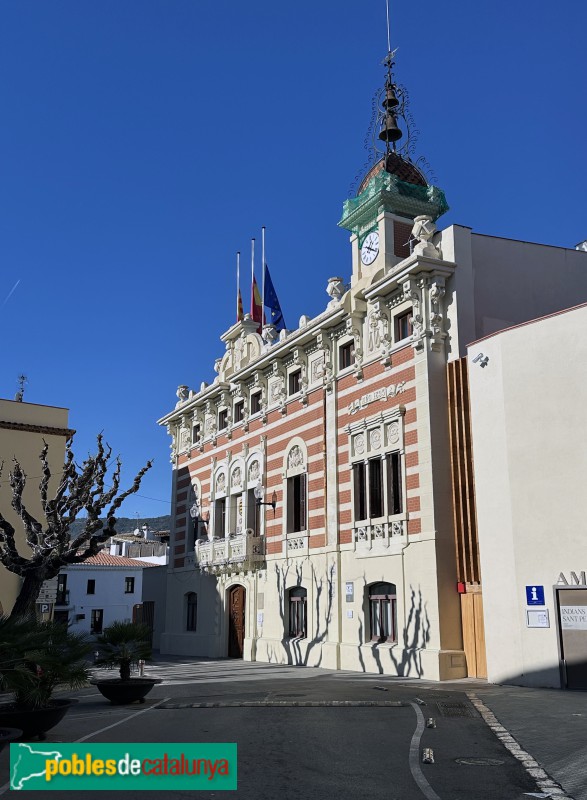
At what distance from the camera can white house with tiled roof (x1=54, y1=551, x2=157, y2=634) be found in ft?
211

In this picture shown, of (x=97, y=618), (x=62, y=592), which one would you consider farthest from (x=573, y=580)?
(x=97, y=618)

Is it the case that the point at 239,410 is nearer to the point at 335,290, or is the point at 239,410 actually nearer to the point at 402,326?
the point at 335,290

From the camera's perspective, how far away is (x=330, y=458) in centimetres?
2830

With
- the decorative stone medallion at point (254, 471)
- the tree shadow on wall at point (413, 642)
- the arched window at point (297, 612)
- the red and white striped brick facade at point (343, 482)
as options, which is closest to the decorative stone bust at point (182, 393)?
the red and white striped brick facade at point (343, 482)

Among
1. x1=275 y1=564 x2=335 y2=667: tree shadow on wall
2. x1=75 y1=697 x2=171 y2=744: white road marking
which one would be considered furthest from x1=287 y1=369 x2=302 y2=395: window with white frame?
x1=75 y1=697 x2=171 y2=744: white road marking

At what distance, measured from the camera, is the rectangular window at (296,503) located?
3031 cm

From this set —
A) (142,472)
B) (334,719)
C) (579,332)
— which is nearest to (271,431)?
(142,472)

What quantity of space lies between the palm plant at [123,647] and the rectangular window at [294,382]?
15637 millimetres

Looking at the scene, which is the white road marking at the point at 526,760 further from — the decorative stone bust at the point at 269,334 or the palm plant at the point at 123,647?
the decorative stone bust at the point at 269,334

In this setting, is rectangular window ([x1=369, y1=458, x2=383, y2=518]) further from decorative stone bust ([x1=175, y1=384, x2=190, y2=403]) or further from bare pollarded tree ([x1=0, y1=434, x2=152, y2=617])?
decorative stone bust ([x1=175, y1=384, x2=190, y2=403])

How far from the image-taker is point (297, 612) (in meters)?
29.7

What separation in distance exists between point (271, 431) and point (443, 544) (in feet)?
39.3

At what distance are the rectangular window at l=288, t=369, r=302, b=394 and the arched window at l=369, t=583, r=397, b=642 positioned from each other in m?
9.38

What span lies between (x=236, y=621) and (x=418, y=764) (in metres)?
24.7
